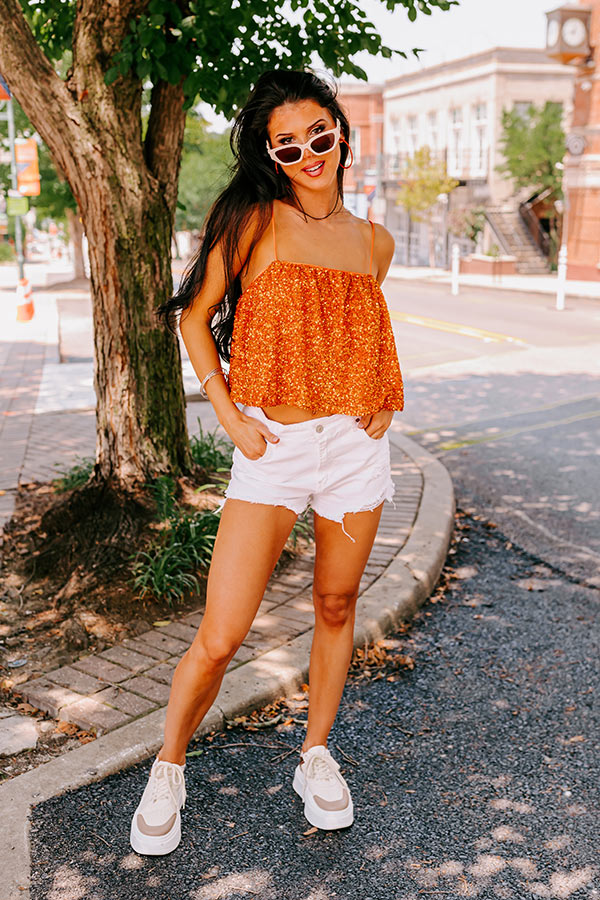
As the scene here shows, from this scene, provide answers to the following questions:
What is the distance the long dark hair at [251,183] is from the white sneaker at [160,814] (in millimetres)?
1335

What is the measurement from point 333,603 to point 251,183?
121cm

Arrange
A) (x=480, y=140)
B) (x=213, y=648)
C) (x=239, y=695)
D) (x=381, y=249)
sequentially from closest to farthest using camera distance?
(x=213, y=648)
(x=381, y=249)
(x=239, y=695)
(x=480, y=140)

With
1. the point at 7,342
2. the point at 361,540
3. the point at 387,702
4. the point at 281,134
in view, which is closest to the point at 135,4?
the point at 281,134

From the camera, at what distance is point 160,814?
8.68 feet

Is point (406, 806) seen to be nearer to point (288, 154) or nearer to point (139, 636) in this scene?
point (139, 636)

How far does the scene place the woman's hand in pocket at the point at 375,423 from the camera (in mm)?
2574

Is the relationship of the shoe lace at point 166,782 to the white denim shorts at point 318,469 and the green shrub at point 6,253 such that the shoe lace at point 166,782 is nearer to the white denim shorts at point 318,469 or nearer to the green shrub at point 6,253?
the white denim shorts at point 318,469

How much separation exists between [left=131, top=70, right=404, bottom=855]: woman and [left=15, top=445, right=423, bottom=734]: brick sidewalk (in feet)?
2.41

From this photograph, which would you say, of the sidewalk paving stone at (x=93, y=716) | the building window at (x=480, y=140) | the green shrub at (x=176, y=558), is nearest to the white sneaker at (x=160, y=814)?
the sidewalk paving stone at (x=93, y=716)

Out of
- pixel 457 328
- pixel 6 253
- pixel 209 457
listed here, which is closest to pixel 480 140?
pixel 457 328

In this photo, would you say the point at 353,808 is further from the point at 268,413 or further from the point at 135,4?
the point at 135,4

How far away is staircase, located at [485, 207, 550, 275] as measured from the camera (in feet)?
113

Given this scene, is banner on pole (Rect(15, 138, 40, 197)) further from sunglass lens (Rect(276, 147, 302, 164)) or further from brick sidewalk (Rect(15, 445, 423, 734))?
sunglass lens (Rect(276, 147, 302, 164))

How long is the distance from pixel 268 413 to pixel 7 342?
13593mm
